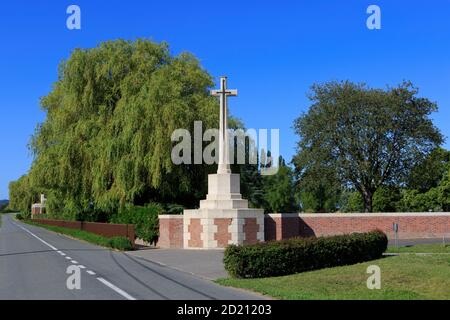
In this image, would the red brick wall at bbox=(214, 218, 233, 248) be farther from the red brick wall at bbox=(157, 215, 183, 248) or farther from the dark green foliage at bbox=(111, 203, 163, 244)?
the dark green foliage at bbox=(111, 203, 163, 244)

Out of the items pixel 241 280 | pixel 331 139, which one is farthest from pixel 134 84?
pixel 241 280

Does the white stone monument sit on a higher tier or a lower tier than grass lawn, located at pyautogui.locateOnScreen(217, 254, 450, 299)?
higher

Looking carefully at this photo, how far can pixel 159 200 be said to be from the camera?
34.2 m

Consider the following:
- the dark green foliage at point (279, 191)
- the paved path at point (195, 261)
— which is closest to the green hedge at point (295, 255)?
the paved path at point (195, 261)

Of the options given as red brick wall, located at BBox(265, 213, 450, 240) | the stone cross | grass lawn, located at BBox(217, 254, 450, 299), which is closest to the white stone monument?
the stone cross

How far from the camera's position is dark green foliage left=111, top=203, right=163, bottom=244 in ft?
95.0

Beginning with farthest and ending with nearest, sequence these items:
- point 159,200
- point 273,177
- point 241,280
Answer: point 273,177 < point 159,200 < point 241,280

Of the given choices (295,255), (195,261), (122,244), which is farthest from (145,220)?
(295,255)

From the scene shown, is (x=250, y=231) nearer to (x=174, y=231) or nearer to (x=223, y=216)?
(x=223, y=216)

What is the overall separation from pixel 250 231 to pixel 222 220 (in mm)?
1632

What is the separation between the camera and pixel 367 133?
43938 millimetres

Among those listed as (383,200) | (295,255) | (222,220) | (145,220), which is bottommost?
(295,255)
